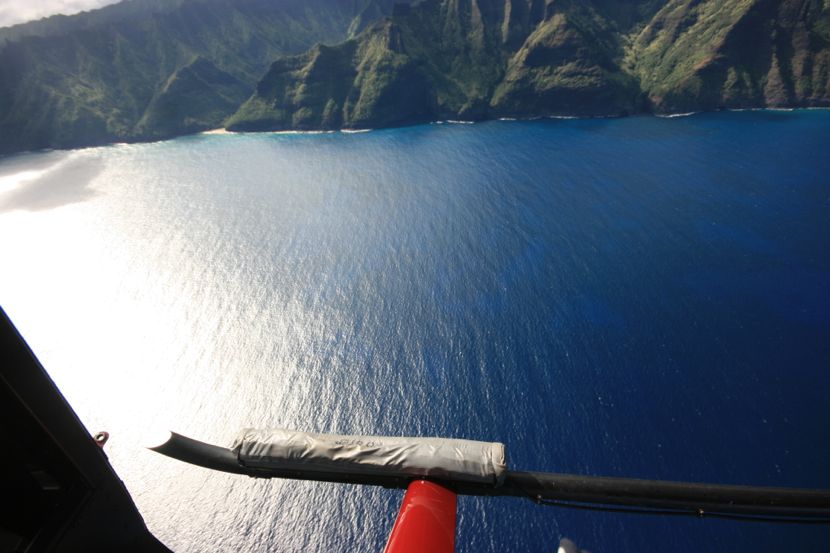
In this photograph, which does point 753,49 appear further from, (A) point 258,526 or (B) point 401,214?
(A) point 258,526

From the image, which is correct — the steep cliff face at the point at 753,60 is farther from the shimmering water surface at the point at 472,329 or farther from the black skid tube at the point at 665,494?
the black skid tube at the point at 665,494

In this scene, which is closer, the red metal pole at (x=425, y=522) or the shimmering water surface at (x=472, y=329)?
the red metal pole at (x=425, y=522)

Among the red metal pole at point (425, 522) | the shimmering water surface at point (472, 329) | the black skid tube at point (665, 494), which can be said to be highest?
the red metal pole at point (425, 522)

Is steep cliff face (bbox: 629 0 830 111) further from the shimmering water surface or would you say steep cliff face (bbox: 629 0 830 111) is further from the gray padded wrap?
the gray padded wrap

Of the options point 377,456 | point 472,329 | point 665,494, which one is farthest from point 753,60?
point 377,456

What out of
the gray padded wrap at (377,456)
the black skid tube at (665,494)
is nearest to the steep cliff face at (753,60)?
the black skid tube at (665,494)

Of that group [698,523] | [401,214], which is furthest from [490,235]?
[698,523]
